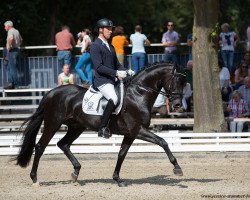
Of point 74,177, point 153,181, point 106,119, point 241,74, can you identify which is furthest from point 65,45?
point 106,119

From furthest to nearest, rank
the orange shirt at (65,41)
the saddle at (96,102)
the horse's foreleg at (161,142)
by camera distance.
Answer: the orange shirt at (65,41), the saddle at (96,102), the horse's foreleg at (161,142)

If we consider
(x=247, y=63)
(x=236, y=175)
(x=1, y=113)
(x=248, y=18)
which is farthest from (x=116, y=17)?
(x=236, y=175)

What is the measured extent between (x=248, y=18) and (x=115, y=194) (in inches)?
1054

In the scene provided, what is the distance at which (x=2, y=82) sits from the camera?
2394 centimetres

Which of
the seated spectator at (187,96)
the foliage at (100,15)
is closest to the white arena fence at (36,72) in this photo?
the seated spectator at (187,96)

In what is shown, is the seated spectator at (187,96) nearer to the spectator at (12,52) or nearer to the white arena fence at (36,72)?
the white arena fence at (36,72)

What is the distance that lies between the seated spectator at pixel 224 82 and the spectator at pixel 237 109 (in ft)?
3.09

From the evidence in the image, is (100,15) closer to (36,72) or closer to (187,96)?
(36,72)

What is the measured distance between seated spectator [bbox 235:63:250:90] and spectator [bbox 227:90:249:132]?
1062 millimetres

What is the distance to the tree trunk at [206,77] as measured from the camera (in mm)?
20188

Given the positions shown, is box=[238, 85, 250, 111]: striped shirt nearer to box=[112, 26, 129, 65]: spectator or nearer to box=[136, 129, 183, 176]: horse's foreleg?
box=[112, 26, 129, 65]: spectator

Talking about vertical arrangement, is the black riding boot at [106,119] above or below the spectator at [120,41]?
below

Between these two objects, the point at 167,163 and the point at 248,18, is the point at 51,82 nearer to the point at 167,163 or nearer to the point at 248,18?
the point at 167,163

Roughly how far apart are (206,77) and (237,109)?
1.29m
